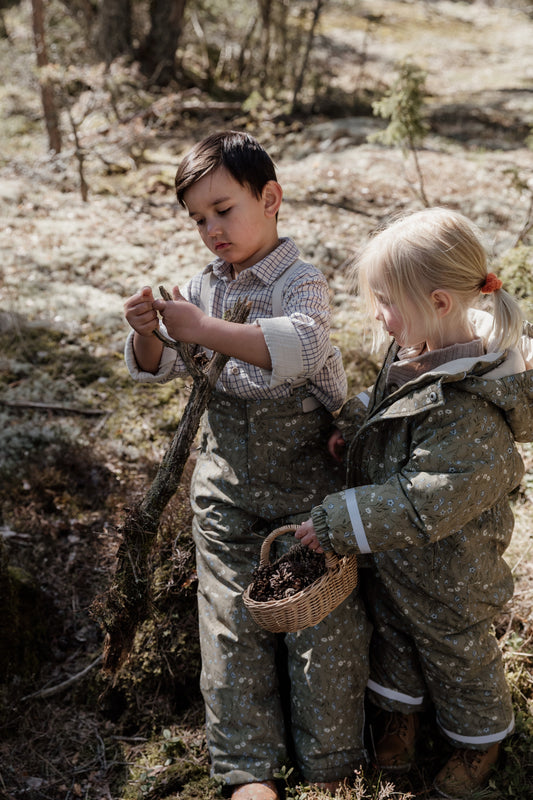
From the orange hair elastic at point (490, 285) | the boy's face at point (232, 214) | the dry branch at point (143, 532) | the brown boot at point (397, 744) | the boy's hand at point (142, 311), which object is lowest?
the brown boot at point (397, 744)

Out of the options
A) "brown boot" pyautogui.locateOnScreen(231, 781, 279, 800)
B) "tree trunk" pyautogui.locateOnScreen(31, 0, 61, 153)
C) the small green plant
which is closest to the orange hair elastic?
"brown boot" pyautogui.locateOnScreen(231, 781, 279, 800)

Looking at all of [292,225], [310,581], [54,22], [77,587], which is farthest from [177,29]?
[310,581]

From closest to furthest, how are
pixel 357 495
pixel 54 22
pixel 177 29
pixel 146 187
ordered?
pixel 357 495
pixel 146 187
pixel 177 29
pixel 54 22

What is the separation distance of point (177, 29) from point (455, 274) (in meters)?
11.1

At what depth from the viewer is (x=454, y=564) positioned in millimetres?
2357

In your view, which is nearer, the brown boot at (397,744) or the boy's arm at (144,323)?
the boy's arm at (144,323)

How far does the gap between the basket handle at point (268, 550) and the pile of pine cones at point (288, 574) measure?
0.03 meters

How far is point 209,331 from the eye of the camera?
2.28 meters

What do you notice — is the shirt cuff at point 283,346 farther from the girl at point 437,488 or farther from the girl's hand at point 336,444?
the girl's hand at point 336,444

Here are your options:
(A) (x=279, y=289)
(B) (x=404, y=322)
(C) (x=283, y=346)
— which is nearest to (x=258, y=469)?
(C) (x=283, y=346)

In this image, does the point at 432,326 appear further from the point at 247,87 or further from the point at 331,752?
the point at 247,87

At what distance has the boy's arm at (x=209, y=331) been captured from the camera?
2.28 meters

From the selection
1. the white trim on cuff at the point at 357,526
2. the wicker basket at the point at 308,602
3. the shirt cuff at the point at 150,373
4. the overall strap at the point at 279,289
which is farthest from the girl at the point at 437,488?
the shirt cuff at the point at 150,373

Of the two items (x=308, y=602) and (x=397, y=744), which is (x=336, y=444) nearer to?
(x=308, y=602)
